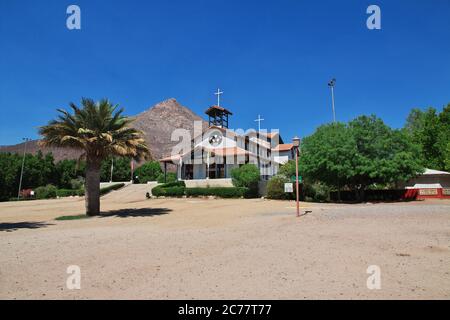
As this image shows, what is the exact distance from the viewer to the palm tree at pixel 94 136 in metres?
19.7

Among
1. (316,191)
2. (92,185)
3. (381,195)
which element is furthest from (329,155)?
(92,185)

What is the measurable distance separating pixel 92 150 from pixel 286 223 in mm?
13800

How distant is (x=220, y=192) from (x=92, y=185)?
1722 centimetres

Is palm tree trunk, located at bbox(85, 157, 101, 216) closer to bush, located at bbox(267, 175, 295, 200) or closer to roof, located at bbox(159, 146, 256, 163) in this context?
bush, located at bbox(267, 175, 295, 200)

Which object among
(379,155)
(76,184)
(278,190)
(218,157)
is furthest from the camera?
(76,184)

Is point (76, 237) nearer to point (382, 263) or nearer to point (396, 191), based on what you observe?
point (382, 263)

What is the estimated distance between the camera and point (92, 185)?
20844 millimetres

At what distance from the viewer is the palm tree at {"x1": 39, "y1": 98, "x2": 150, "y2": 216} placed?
19.7m

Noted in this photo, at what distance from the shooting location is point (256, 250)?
8828 millimetres

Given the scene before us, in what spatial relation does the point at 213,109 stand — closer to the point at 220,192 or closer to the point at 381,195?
the point at 220,192

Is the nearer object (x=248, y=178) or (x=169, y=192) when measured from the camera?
(x=248, y=178)
